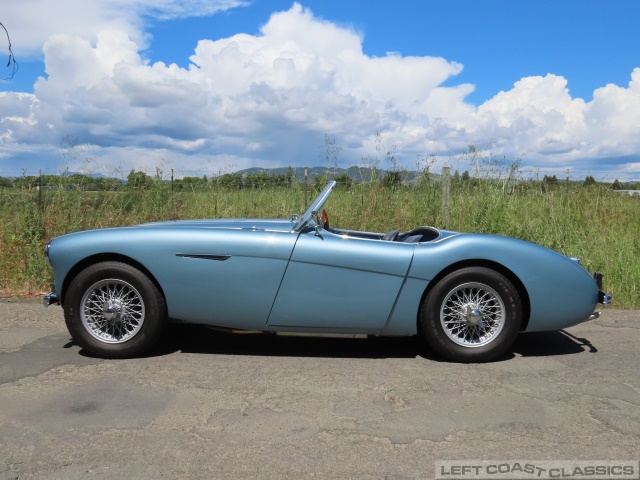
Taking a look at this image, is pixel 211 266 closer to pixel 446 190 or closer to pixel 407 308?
pixel 407 308

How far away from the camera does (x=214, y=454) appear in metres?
2.64

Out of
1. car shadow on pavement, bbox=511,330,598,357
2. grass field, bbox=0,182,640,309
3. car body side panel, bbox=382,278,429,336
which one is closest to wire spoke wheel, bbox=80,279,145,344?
car body side panel, bbox=382,278,429,336

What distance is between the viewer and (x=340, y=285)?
400 cm

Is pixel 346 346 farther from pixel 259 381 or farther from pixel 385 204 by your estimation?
pixel 385 204

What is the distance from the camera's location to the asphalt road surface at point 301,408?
102 inches

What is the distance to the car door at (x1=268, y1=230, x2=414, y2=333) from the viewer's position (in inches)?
157

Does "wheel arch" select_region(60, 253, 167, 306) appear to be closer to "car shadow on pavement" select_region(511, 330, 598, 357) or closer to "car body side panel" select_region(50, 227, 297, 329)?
"car body side panel" select_region(50, 227, 297, 329)

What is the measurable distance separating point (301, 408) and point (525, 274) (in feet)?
6.41

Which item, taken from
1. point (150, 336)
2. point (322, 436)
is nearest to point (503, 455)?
point (322, 436)

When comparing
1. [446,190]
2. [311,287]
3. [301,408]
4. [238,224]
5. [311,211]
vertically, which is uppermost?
[446,190]

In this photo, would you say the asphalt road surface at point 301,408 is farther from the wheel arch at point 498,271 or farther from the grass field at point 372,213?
the grass field at point 372,213

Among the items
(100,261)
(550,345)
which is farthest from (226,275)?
(550,345)

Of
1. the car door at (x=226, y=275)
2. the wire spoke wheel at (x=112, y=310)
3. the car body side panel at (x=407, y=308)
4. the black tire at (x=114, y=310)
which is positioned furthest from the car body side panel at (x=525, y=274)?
the wire spoke wheel at (x=112, y=310)

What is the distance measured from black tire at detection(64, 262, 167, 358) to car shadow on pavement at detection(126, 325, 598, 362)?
0.78 ft
